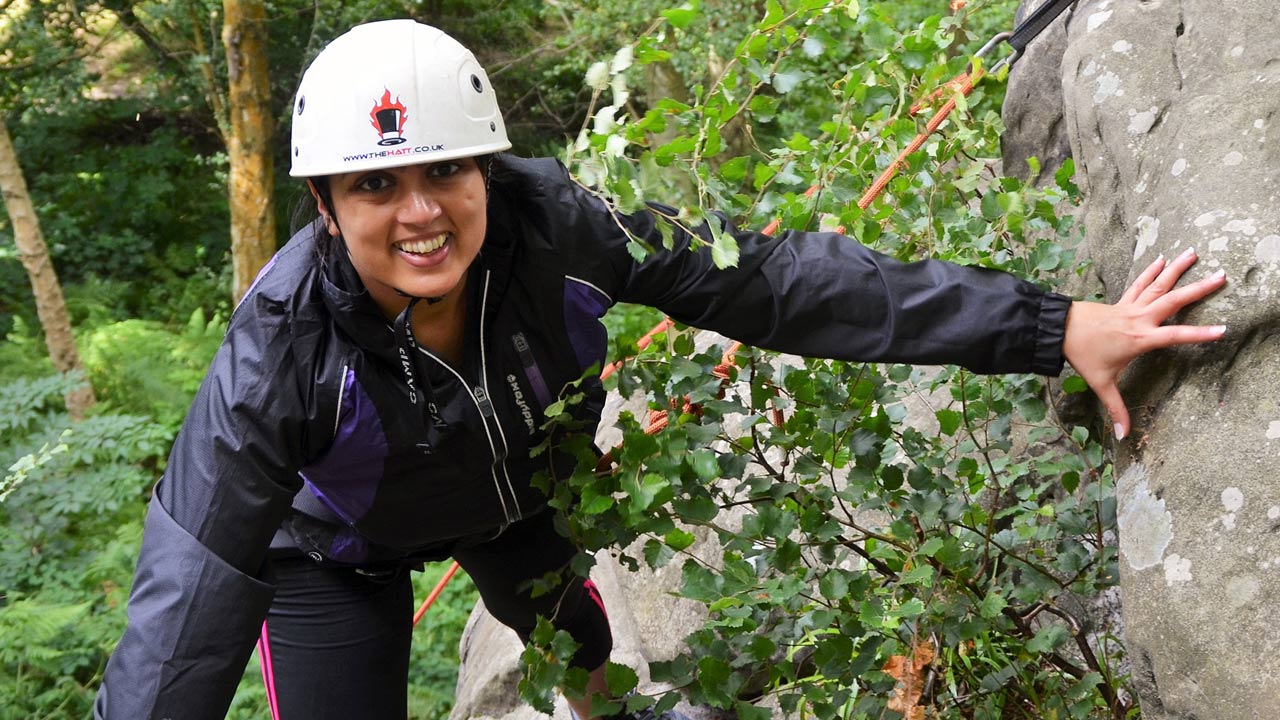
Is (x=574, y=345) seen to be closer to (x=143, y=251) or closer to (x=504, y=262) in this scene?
(x=504, y=262)

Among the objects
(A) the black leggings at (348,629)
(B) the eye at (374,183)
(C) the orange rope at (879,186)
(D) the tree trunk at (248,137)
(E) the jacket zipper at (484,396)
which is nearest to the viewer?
(B) the eye at (374,183)

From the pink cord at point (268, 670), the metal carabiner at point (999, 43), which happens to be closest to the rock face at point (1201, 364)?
the metal carabiner at point (999, 43)

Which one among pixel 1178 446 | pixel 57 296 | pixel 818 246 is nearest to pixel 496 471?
pixel 818 246

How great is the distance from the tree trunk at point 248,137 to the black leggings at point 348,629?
297 inches

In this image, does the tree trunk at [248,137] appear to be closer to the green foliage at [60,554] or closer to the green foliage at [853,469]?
the green foliage at [60,554]

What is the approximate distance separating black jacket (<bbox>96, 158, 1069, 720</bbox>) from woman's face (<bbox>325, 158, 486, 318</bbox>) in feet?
0.30

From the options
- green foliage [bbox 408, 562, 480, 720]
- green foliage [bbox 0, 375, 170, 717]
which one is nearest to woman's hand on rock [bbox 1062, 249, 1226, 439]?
green foliage [bbox 408, 562, 480, 720]

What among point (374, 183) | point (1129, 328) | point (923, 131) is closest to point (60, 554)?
point (374, 183)

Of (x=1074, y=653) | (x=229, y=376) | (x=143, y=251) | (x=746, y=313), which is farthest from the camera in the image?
(x=143, y=251)

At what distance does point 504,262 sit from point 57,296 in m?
7.87

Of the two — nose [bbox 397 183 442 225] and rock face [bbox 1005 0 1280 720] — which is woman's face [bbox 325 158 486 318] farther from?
rock face [bbox 1005 0 1280 720]

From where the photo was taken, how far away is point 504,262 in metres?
2.37

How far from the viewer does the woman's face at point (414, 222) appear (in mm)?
2189

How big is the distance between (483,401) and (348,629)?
2.74 feet
